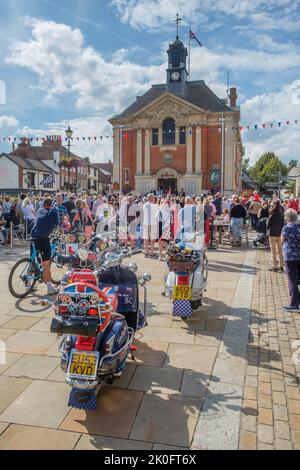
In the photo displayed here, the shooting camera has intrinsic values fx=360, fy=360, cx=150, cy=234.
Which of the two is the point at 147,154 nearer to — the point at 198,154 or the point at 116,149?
the point at 116,149

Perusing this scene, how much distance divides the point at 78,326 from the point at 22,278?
4033 mm

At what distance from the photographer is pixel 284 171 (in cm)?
8225

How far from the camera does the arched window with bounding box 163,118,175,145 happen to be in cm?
3791

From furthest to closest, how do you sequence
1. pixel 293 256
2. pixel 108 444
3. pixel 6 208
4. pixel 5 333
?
pixel 6 208 → pixel 293 256 → pixel 5 333 → pixel 108 444

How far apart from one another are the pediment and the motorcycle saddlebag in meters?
36.0

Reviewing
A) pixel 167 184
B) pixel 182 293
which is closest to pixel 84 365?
pixel 182 293

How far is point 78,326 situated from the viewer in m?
3.07

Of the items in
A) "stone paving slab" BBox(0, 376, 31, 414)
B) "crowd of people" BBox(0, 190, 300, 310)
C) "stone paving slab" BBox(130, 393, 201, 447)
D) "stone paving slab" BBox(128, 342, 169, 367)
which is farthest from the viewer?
"crowd of people" BBox(0, 190, 300, 310)

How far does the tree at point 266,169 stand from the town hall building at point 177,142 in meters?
31.7

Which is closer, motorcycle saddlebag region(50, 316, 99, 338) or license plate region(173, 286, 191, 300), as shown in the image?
motorcycle saddlebag region(50, 316, 99, 338)

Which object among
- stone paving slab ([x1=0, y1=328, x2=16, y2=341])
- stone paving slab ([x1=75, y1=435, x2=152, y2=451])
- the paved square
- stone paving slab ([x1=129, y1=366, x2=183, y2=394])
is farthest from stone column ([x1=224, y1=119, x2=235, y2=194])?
stone paving slab ([x1=75, y1=435, x2=152, y2=451])

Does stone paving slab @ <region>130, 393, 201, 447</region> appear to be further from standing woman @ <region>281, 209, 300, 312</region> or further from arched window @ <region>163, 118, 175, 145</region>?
arched window @ <region>163, 118, 175, 145</region>

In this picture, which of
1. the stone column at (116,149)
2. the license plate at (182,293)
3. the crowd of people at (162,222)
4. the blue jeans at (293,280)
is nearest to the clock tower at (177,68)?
the stone column at (116,149)
